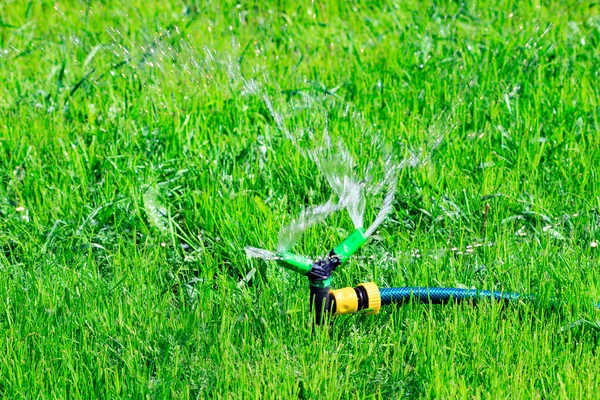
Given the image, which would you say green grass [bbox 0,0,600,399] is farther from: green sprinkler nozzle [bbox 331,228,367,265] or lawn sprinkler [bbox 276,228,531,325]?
green sprinkler nozzle [bbox 331,228,367,265]

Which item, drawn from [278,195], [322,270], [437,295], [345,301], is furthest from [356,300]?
[278,195]

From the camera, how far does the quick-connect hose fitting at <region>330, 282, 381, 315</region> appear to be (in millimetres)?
2354

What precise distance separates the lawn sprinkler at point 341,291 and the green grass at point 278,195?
5 cm

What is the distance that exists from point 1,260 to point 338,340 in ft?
3.89

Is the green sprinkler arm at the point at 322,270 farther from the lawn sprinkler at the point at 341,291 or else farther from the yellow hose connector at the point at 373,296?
the yellow hose connector at the point at 373,296

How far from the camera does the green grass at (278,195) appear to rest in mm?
2291

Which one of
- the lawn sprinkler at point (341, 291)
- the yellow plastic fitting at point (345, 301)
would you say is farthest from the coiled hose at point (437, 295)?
the yellow plastic fitting at point (345, 301)

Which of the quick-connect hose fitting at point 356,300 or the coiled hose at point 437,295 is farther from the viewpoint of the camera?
the coiled hose at point 437,295

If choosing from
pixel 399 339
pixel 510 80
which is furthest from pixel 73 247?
pixel 510 80

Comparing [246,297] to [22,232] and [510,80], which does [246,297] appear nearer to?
[22,232]

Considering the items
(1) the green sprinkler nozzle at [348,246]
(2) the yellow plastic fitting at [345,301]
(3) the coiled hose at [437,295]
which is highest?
(1) the green sprinkler nozzle at [348,246]

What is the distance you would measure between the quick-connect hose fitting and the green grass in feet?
0.30

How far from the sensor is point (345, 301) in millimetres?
2354

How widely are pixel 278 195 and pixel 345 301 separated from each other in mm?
896
